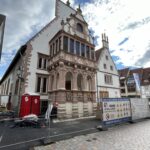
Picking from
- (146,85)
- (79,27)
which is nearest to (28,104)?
(79,27)

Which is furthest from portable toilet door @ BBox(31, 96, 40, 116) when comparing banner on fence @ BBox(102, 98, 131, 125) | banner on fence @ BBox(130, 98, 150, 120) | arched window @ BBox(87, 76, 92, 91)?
banner on fence @ BBox(130, 98, 150, 120)

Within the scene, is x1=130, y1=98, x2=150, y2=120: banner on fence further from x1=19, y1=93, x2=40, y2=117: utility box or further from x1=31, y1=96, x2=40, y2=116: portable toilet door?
x1=19, y1=93, x2=40, y2=117: utility box

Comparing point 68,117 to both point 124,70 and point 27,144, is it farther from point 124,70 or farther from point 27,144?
point 124,70

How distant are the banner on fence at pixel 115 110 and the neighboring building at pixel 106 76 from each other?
7679mm

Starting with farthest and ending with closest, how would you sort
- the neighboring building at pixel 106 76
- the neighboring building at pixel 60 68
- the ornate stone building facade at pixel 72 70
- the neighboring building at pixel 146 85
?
the neighboring building at pixel 146 85 → the neighboring building at pixel 106 76 → the neighboring building at pixel 60 68 → the ornate stone building facade at pixel 72 70

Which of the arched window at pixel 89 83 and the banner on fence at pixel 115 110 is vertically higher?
the arched window at pixel 89 83

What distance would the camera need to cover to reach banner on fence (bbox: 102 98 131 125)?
8.71 m

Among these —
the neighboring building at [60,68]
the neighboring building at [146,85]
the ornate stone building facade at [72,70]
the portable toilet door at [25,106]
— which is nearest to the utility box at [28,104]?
the portable toilet door at [25,106]

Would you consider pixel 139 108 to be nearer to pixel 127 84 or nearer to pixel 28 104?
pixel 28 104

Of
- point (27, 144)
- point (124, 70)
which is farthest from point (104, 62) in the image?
point (124, 70)

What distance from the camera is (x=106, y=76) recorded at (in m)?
20.7

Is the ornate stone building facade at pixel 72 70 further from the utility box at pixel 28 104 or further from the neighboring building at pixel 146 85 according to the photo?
the neighboring building at pixel 146 85

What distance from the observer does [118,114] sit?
970 cm

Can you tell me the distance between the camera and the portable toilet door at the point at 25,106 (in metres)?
11.2
